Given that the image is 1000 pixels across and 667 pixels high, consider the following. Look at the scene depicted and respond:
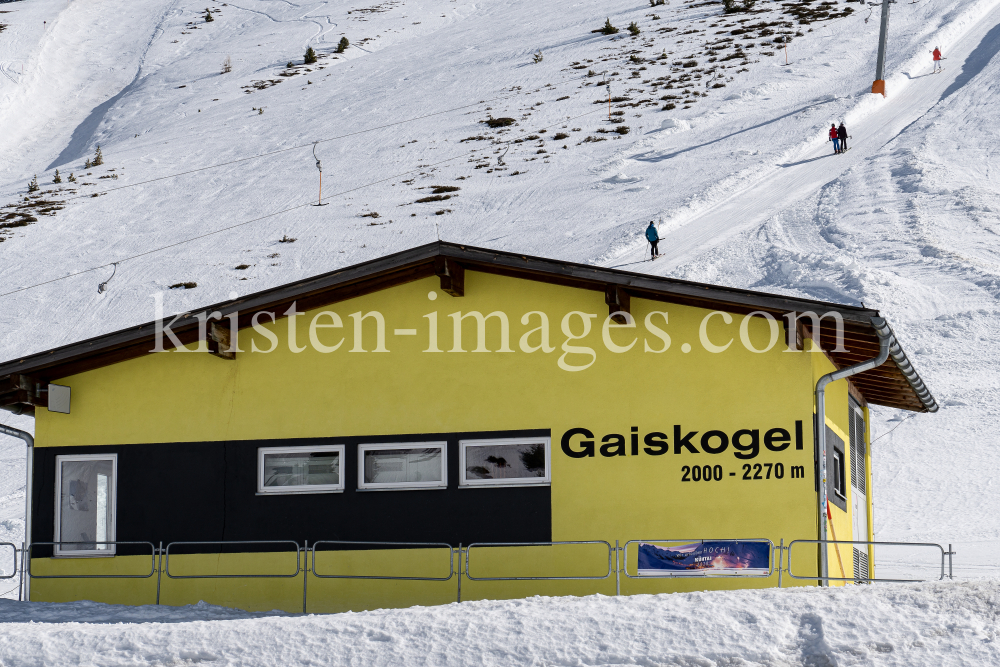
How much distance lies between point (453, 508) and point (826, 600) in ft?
15.7

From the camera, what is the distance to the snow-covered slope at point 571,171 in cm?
3070

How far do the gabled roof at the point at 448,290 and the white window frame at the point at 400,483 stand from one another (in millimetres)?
1645

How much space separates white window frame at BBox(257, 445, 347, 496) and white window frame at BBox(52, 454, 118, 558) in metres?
1.64

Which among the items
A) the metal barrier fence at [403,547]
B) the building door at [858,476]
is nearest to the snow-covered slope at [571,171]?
the building door at [858,476]

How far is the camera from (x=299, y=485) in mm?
12141

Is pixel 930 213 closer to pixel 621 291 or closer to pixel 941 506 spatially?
pixel 941 506

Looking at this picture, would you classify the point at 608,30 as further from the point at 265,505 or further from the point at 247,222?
the point at 265,505

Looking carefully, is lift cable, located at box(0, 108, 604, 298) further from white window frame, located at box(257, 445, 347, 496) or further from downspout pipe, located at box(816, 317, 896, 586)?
downspout pipe, located at box(816, 317, 896, 586)

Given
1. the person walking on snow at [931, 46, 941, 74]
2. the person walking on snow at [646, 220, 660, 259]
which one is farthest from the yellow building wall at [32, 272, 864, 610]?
the person walking on snow at [931, 46, 941, 74]

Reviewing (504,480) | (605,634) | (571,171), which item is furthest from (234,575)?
(571,171)

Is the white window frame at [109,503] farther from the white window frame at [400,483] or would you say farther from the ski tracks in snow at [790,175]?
the ski tracks in snow at [790,175]

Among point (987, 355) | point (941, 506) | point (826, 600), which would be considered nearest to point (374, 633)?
point (826, 600)

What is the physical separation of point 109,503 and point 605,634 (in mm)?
6893

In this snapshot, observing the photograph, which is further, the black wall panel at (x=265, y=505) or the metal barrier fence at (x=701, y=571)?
the black wall panel at (x=265, y=505)
